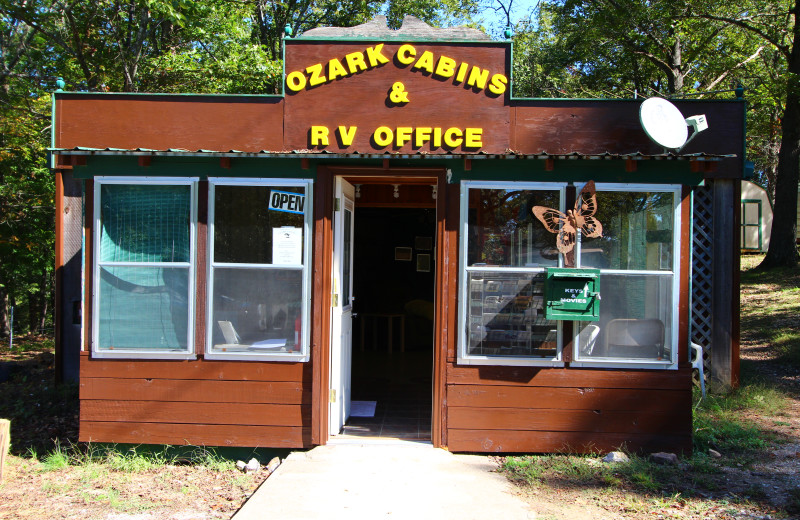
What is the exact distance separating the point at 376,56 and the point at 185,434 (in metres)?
3.71

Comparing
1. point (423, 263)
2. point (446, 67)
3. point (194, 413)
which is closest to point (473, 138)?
point (446, 67)

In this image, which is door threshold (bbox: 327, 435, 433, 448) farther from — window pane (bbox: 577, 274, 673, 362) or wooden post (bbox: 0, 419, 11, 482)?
wooden post (bbox: 0, 419, 11, 482)

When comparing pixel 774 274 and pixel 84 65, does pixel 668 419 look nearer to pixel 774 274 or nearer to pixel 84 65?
pixel 774 274

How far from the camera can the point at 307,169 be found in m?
5.07

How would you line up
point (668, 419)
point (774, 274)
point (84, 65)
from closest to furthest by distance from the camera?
point (668, 419), point (84, 65), point (774, 274)

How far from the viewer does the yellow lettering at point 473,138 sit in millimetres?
5273

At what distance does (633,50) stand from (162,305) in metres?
13.8

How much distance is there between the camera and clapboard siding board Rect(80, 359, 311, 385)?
5.07 metres

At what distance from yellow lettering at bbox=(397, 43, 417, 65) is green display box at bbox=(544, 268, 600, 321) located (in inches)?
88.9

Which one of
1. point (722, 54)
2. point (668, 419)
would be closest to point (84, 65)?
point (668, 419)

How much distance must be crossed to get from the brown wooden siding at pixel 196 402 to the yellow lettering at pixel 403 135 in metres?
2.16

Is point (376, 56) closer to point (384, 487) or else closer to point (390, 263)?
point (384, 487)

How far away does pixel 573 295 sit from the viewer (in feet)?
15.8

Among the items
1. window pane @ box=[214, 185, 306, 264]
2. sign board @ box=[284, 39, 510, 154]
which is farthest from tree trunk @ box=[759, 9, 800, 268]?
window pane @ box=[214, 185, 306, 264]
